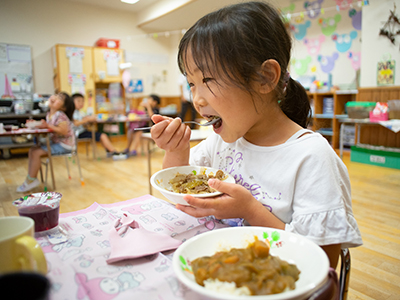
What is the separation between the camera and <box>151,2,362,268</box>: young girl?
2.05 feet

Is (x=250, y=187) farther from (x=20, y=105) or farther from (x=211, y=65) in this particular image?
(x=20, y=105)

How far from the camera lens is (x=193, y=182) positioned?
82cm

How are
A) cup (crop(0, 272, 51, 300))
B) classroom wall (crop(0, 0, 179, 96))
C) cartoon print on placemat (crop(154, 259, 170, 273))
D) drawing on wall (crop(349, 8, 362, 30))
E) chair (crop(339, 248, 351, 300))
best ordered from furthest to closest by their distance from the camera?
classroom wall (crop(0, 0, 179, 96)) → drawing on wall (crop(349, 8, 362, 30)) → chair (crop(339, 248, 351, 300)) → cartoon print on placemat (crop(154, 259, 170, 273)) → cup (crop(0, 272, 51, 300))

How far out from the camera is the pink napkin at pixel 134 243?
530 mm

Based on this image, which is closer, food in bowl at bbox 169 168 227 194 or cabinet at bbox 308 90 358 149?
food in bowl at bbox 169 168 227 194

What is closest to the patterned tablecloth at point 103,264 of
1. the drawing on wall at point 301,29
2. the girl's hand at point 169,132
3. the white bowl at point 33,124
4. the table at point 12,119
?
the girl's hand at point 169,132

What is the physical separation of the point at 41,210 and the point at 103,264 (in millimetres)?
202

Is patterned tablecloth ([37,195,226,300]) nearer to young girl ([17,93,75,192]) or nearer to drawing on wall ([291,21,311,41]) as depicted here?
young girl ([17,93,75,192])

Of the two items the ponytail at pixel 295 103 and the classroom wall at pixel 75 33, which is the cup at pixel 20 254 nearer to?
the ponytail at pixel 295 103

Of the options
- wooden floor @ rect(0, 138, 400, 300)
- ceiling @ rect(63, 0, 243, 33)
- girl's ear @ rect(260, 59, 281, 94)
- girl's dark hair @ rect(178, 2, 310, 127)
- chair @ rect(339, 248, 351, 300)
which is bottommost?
wooden floor @ rect(0, 138, 400, 300)

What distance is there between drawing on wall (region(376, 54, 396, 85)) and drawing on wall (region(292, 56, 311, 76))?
1533mm

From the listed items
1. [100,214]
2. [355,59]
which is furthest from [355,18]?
[100,214]

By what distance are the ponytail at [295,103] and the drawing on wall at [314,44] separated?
4.93m

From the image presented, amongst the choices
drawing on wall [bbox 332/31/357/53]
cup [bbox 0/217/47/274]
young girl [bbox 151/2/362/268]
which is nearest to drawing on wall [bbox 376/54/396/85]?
drawing on wall [bbox 332/31/357/53]
